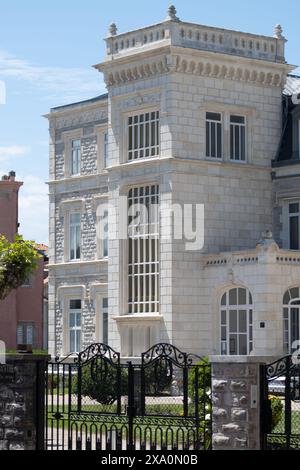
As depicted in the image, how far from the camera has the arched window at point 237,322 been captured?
4238 cm

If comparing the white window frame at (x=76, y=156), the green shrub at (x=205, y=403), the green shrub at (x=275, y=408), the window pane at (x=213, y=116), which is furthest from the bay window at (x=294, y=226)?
the green shrub at (x=205, y=403)

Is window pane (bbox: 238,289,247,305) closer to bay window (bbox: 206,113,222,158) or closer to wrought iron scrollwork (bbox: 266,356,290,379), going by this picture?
bay window (bbox: 206,113,222,158)

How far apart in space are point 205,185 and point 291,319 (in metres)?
5.74

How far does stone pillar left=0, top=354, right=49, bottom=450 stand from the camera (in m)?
21.2

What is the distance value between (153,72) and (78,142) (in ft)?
27.9

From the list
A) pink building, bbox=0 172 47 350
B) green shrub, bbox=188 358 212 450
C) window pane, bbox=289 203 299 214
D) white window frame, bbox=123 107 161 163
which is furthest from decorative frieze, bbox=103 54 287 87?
green shrub, bbox=188 358 212 450

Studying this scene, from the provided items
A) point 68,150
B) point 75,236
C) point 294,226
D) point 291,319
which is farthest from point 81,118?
point 291,319

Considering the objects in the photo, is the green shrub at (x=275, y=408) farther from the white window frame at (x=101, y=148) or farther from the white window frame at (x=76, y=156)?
the white window frame at (x=76, y=156)

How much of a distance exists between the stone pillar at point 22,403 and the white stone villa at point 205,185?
20.6 m

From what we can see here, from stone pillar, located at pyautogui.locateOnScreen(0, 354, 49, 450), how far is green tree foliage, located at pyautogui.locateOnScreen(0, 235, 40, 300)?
13.3 m

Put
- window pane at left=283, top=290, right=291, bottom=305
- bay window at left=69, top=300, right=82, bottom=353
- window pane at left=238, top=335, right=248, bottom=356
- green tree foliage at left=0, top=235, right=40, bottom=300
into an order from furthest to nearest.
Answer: bay window at left=69, top=300, right=82, bottom=353 → window pane at left=238, top=335, right=248, bottom=356 → window pane at left=283, top=290, right=291, bottom=305 → green tree foliage at left=0, top=235, right=40, bottom=300

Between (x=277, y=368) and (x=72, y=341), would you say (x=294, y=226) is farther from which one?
(x=277, y=368)

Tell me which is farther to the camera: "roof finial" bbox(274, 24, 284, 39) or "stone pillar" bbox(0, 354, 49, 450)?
"roof finial" bbox(274, 24, 284, 39)
